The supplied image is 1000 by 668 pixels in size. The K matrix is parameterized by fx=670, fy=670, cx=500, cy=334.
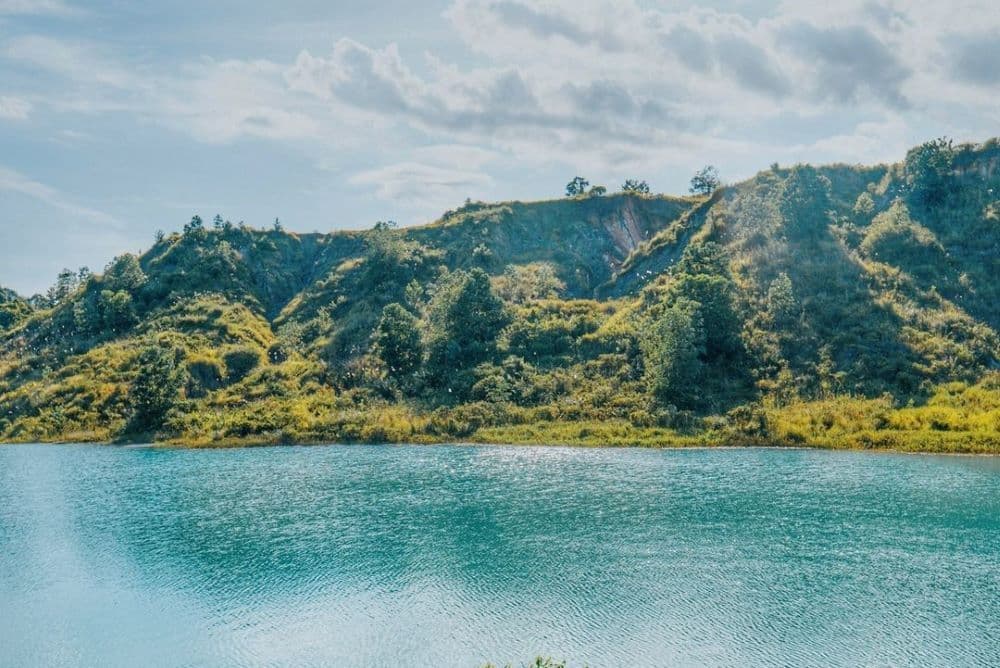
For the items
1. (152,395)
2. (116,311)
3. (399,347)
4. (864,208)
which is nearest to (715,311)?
(864,208)

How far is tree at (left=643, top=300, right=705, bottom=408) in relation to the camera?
8144cm

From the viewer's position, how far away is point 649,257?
12950 cm

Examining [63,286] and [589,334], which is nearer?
[589,334]

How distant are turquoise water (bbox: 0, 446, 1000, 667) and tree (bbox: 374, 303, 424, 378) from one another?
3870 cm

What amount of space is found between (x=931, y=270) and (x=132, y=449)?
11097cm

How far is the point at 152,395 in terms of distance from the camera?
293 ft

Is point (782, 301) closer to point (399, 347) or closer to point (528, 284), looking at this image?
point (528, 284)

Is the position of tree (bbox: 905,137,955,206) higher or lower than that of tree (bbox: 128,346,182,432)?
higher

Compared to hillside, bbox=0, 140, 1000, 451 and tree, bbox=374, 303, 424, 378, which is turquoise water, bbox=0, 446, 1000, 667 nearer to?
hillside, bbox=0, 140, 1000, 451

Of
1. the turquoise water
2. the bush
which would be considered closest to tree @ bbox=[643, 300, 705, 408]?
the turquoise water

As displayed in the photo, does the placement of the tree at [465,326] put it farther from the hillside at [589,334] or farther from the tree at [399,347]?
the tree at [399,347]

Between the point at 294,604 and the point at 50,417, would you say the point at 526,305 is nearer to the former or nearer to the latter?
the point at 50,417

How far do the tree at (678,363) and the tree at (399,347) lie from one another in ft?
120

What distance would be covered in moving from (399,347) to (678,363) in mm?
41924
